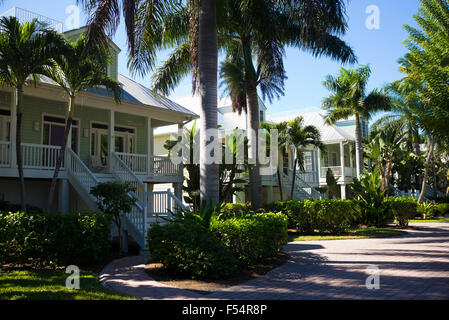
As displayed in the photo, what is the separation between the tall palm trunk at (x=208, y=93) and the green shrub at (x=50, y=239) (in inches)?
117

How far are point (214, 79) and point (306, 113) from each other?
30.4 meters

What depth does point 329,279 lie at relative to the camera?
7.71 metres

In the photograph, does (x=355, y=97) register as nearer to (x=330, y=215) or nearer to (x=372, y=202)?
(x=372, y=202)

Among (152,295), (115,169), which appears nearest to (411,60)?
(152,295)

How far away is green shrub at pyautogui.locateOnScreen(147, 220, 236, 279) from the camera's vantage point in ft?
25.5

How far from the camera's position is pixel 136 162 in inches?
659

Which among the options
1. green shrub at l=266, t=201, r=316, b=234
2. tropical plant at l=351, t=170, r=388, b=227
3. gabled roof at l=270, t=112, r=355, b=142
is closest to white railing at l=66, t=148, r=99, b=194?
green shrub at l=266, t=201, r=316, b=234

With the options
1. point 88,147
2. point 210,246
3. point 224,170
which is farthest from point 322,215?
point 88,147

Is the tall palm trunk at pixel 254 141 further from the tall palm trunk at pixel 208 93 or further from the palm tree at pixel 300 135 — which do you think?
the palm tree at pixel 300 135

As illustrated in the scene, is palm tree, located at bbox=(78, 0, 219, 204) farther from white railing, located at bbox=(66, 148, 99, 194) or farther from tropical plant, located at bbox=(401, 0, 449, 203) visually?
tropical plant, located at bbox=(401, 0, 449, 203)

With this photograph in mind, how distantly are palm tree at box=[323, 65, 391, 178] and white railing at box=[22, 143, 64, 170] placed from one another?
2051 centimetres

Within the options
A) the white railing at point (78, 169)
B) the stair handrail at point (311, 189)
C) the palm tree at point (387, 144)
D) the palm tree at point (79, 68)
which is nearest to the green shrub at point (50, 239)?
the palm tree at point (79, 68)

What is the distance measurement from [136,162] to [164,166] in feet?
4.36

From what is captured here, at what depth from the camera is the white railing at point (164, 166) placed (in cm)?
1728
